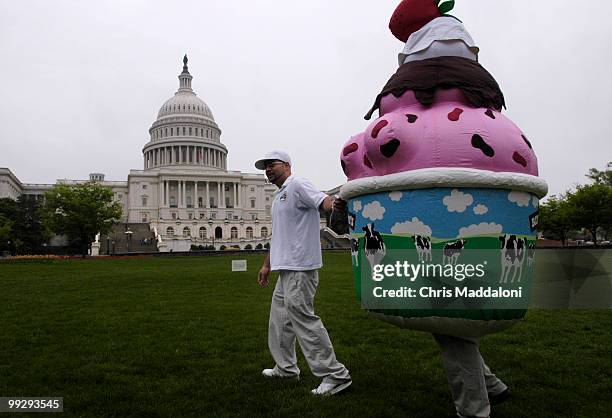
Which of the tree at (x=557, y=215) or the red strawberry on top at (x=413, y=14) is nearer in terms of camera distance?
the red strawberry on top at (x=413, y=14)

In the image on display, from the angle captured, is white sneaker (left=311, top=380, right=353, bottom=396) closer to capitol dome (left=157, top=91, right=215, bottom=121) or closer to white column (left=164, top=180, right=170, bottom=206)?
white column (left=164, top=180, right=170, bottom=206)

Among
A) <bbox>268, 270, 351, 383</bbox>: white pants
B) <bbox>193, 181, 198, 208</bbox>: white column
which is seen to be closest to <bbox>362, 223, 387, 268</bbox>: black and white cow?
<bbox>268, 270, 351, 383</bbox>: white pants

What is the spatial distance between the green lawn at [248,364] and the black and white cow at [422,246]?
182 centimetres

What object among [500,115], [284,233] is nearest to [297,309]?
[284,233]

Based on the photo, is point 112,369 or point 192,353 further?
point 192,353

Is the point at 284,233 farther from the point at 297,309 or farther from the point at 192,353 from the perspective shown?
the point at 192,353

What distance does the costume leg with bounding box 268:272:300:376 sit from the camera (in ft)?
18.8

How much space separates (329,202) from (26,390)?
372 cm

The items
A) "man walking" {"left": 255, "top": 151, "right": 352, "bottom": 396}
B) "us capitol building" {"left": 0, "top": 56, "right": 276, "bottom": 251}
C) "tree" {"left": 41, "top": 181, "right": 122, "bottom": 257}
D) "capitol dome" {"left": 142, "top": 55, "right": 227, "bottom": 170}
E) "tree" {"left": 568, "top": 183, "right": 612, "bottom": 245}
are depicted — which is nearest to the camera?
"man walking" {"left": 255, "top": 151, "right": 352, "bottom": 396}

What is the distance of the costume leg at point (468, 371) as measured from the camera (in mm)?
3904

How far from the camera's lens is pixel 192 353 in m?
6.89

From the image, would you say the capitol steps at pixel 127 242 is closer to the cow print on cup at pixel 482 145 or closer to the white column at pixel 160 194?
the white column at pixel 160 194

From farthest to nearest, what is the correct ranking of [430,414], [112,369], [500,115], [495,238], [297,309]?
[112,369], [297,309], [430,414], [500,115], [495,238]

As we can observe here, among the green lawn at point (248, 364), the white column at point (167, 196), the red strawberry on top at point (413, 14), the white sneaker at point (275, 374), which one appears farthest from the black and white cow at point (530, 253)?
the white column at point (167, 196)
